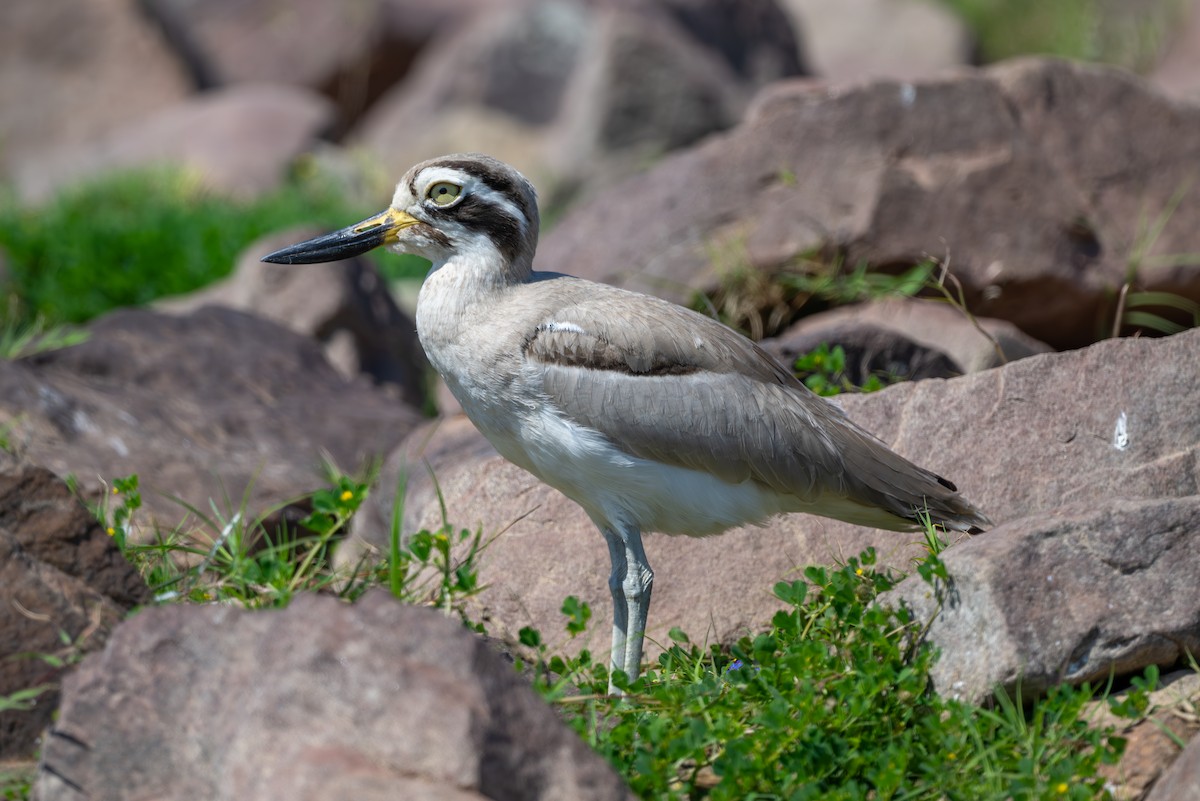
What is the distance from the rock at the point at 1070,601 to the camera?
13.4 ft

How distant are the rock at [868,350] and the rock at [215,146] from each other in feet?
30.4

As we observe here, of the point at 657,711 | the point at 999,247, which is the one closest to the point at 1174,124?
the point at 999,247

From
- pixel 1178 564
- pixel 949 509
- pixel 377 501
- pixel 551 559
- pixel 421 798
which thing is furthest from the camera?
pixel 377 501

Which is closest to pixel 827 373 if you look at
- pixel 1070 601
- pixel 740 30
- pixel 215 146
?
pixel 1070 601

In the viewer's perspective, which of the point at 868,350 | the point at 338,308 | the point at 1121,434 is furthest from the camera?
the point at 338,308

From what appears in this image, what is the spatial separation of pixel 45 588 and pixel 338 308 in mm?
5173

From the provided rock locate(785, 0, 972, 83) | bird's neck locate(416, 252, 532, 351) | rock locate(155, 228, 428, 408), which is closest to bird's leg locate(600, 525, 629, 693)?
bird's neck locate(416, 252, 532, 351)

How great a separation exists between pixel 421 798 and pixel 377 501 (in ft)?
10.4

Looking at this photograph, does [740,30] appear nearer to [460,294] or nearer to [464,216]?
[464,216]

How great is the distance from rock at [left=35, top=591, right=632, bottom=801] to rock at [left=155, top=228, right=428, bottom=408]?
5.29 metres

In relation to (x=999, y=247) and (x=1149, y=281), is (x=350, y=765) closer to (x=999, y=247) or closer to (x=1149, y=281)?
(x=999, y=247)

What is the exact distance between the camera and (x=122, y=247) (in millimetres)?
11359

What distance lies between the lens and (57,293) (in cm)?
1069

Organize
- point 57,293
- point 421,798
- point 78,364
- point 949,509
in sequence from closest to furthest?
point 421,798, point 949,509, point 78,364, point 57,293
